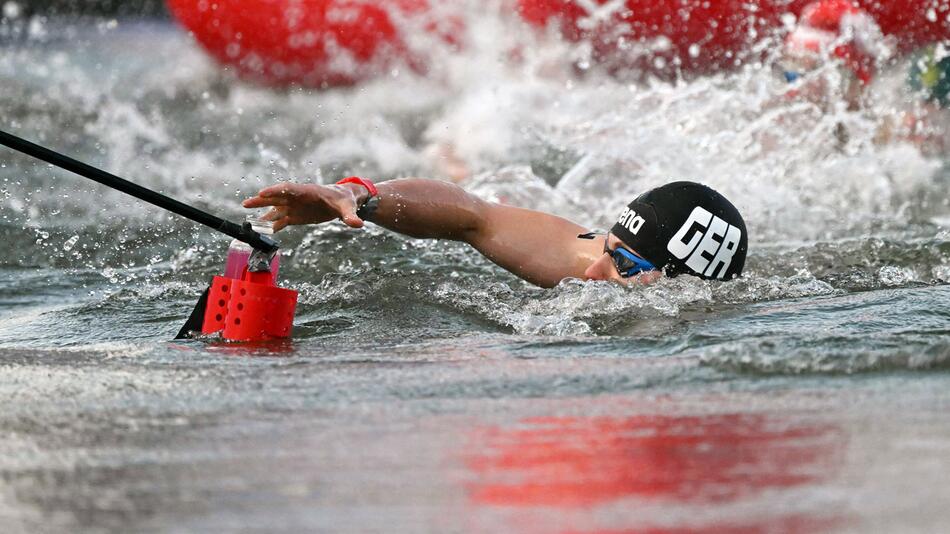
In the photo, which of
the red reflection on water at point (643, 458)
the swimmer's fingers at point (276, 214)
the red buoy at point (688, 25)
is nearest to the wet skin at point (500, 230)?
the swimmer's fingers at point (276, 214)

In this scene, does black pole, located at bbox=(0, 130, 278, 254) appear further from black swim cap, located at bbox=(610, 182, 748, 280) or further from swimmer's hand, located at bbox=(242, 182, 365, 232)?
black swim cap, located at bbox=(610, 182, 748, 280)

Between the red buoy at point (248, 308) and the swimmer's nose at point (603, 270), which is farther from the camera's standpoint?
the swimmer's nose at point (603, 270)

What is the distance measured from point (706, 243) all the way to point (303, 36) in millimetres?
6589

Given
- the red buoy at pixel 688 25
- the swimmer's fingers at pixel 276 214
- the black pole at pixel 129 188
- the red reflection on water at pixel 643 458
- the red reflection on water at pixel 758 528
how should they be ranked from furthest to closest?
the red buoy at pixel 688 25 → the swimmer's fingers at pixel 276 214 → the black pole at pixel 129 188 → the red reflection on water at pixel 643 458 → the red reflection on water at pixel 758 528

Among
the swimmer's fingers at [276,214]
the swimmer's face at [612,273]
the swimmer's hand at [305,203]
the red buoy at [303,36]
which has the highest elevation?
the red buoy at [303,36]

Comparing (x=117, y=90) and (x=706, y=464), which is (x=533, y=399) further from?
(x=117, y=90)

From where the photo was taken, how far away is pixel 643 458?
2.25m

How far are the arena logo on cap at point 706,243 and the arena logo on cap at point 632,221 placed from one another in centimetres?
14

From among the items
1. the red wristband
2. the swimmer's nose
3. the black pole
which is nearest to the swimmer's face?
the swimmer's nose

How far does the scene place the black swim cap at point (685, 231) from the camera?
4.86 meters

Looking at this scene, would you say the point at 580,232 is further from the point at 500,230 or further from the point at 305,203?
the point at 305,203

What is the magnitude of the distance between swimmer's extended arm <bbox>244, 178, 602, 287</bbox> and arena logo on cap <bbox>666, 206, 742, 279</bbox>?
398 millimetres

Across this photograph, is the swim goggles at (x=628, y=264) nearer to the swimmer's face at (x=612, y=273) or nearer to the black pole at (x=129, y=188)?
the swimmer's face at (x=612, y=273)

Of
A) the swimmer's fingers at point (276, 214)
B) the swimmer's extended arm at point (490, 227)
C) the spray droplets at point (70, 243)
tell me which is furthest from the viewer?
the spray droplets at point (70, 243)
